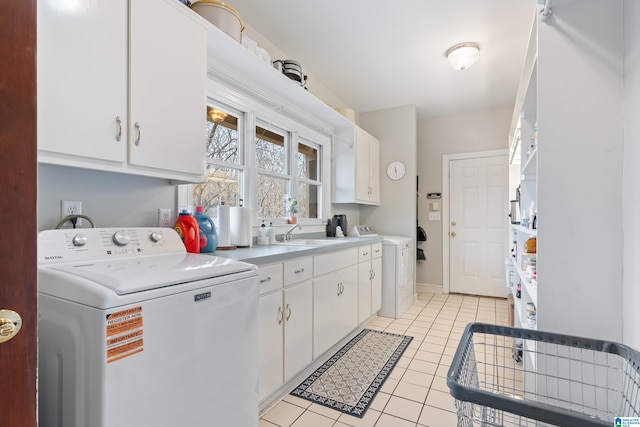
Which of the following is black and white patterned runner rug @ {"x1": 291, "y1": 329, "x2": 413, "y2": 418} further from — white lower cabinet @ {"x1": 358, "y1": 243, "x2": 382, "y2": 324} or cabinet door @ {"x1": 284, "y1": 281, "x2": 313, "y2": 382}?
white lower cabinet @ {"x1": 358, "y1": 243, "x2": 382, "y2": 324}

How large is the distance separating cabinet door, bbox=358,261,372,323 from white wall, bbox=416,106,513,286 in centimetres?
195

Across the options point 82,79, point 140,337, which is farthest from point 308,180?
point 140,337

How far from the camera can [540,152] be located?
1.37 metres

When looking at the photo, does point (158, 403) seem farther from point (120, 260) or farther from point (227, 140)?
point (227, 140)

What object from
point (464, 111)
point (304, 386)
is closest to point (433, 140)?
point (464, 111)

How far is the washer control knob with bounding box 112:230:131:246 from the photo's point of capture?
1346 millimetres

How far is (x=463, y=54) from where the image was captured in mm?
2883

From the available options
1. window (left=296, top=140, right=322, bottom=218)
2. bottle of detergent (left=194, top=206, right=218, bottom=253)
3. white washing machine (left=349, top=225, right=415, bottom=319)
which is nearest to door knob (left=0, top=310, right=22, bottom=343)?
bottle of detergent (left=194, top=206, right=218, bottom=253)

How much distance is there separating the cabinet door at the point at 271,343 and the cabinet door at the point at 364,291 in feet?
4.24

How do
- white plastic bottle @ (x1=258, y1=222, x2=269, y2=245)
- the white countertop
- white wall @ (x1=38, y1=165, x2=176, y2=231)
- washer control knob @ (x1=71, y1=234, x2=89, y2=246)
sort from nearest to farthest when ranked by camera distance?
1. washer control knob @ (x1=71, y1=234, x2=89, y2=246)
2. white wall @ (x1=38, y1=165, x2=176, y2=231)
3. the white countertop
4. white plastic bottle @ (x1=258, y1=222, x2=269, y2=245)

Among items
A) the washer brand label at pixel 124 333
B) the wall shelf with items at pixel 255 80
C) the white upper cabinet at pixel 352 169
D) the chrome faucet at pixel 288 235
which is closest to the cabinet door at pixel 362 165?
the white upper cabinet at pixel 352 169

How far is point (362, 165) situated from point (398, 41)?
4.95 feet

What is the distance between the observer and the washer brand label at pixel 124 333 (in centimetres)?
86

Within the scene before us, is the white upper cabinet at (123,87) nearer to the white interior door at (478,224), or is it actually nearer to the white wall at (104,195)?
the white wall at (104,195)
